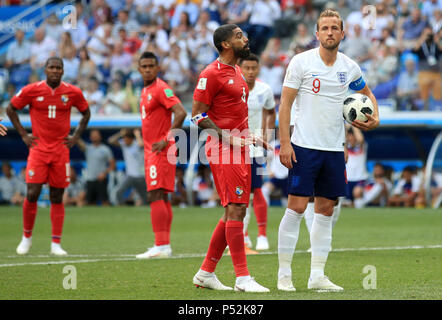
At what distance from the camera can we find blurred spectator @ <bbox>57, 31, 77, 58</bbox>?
23.0 meters

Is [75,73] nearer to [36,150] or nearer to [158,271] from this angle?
[36,150]

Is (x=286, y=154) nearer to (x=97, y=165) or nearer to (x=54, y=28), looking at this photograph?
(x=97, y=165)

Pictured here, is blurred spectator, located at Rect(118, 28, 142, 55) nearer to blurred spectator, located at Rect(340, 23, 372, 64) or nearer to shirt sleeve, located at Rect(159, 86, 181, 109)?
blurred spectator, located at Rect(340, 23, 372, 64)

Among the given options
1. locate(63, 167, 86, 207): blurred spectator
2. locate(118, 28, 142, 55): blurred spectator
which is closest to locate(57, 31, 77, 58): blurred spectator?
locate(118, 28, 142, 55): blurred spectator

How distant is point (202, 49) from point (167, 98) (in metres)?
11.9

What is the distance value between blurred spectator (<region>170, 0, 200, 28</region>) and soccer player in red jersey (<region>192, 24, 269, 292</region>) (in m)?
16.9

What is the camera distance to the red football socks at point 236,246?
707 centimetres

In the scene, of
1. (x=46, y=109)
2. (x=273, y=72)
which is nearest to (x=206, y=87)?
(x=46, y=109)

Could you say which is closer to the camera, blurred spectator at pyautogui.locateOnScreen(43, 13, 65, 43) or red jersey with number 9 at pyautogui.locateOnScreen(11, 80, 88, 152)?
red jersey with number 9 at pyautogui.locateOnScreen(11, 80, 88, 152)

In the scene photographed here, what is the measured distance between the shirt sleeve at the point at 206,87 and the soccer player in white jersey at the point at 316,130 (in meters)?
0.60

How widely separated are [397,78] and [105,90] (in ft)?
27.1

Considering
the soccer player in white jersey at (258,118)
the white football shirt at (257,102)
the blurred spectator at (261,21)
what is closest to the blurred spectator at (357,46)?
the blurred spectator at (261,21)

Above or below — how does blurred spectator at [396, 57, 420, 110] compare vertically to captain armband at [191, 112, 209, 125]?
above
